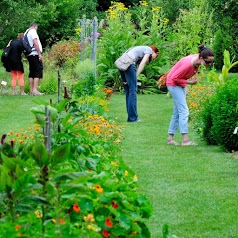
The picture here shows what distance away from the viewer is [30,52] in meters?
20.3

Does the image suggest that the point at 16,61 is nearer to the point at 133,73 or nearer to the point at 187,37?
the point at 187,37

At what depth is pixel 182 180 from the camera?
31.0 ft

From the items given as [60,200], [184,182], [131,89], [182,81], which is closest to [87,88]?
[131,89]

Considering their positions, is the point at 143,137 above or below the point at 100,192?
below

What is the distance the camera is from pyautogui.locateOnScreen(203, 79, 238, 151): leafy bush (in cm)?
1136

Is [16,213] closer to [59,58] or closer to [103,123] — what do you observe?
[103,123]

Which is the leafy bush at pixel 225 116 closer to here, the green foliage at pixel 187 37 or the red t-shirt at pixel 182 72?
the red t-shirt at pixel 182 72

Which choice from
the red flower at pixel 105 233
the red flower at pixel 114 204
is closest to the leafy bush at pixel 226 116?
the red flower at pixel 114 204

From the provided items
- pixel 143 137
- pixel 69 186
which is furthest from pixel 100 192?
pixel 143 137

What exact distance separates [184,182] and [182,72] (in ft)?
9.49

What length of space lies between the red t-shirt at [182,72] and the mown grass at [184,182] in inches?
37.0

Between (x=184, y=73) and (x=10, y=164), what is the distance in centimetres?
764

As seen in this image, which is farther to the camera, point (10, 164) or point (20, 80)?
point (20, 80)

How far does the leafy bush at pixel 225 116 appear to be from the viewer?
37.3ft
